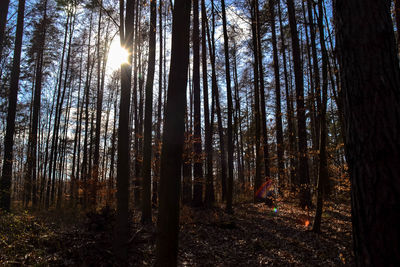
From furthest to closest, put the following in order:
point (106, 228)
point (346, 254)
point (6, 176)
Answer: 1. point (6, 176)
2. point (106, 228)
3. point (346, 254)

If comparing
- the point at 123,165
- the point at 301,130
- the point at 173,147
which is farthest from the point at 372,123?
the point at 301,130

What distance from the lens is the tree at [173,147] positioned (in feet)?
10.5

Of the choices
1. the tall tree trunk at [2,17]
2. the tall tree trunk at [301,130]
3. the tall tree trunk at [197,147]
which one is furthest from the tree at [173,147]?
the tall tree trunk at [2,17]

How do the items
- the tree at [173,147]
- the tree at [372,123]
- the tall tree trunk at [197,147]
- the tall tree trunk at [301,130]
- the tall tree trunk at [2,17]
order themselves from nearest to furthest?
the tree at [372,123]
the tree at [173,147]
the tall tree trunk at [2,17]
the tall tree trunk at [301,130]
the tall tree trunk at [197,147]

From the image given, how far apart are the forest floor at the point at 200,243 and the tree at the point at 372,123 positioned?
129 inches

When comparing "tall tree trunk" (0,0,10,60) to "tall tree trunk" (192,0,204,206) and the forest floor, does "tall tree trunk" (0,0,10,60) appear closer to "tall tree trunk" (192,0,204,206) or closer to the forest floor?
the forest floor

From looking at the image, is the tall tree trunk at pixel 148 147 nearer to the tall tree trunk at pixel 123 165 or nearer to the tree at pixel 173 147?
the tall tree trunk at pixel 123 165

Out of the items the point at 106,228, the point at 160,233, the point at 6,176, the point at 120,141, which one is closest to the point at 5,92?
the point at 6,176

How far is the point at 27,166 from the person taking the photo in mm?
11672

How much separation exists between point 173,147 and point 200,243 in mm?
4003

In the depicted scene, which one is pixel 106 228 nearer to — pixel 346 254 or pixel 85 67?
pixel 346 254

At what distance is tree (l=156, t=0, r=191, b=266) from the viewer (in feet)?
10.5

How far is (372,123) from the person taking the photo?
1932mm

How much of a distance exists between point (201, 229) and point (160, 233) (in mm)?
4458
